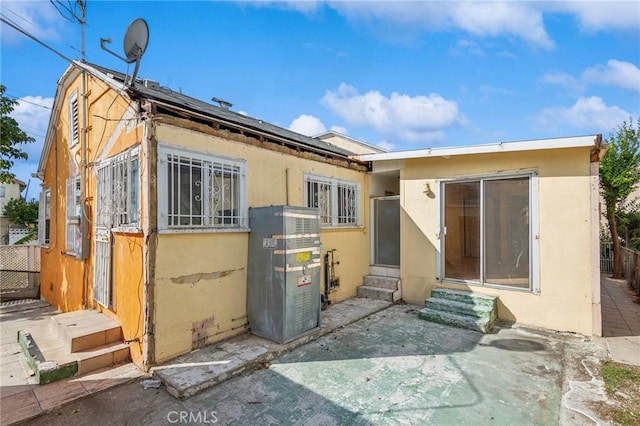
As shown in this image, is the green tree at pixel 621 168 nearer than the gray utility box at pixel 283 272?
No

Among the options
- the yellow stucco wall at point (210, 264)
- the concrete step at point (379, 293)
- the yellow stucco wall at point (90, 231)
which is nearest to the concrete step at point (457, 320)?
the concrete step at point (379, 293)

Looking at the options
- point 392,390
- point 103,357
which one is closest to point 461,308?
point 392,390

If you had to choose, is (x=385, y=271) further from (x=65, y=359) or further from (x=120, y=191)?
(x=65, y=359)

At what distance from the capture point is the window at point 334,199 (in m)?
6.20

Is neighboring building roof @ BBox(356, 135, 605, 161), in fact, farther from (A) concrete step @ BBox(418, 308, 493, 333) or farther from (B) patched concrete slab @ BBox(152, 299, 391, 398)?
(B) patched concrete slab @ BBox(152, 299, 391, 398)

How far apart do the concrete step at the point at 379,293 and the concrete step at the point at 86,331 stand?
4858 millimetres

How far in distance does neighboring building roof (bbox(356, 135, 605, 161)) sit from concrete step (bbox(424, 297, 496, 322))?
2.93 metres

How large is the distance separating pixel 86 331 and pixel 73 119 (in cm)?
473

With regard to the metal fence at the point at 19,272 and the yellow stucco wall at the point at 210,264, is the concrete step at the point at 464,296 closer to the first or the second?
the yellow stucco wall at the point at 210,264

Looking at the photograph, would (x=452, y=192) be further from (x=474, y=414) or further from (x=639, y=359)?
(x=474, y=414)

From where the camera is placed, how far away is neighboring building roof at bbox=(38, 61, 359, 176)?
13.3ft

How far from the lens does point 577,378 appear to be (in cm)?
344

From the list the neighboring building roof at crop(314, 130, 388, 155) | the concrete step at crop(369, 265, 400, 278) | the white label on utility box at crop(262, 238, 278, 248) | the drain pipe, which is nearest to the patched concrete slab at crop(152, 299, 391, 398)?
the drain pipe

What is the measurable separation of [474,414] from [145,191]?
14.3 feet
